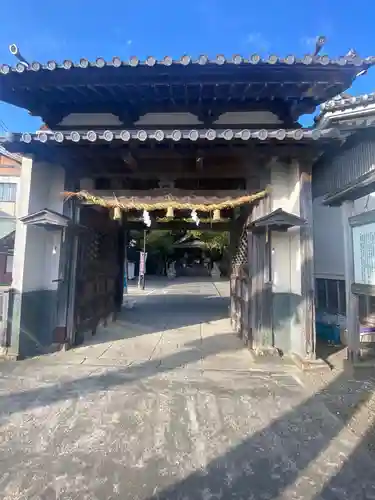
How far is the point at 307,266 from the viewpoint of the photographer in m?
5.30

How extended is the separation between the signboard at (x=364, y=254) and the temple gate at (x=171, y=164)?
2.39 ft

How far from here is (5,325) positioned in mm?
5480

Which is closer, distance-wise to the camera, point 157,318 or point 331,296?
point 331,296

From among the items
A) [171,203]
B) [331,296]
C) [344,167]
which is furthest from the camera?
[331,296]

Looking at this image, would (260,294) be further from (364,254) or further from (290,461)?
(290,461)

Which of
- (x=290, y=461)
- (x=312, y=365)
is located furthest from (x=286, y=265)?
(x=290, y=461)

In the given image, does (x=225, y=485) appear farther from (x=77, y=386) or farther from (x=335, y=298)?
(x=335, y=298)

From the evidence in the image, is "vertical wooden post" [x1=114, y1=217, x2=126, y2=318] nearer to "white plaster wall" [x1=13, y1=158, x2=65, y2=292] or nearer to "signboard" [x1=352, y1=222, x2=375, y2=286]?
"white plaster wall" [x1=13, y1=158, x2=65, y2=292]

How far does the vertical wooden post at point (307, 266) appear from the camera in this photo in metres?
5.18

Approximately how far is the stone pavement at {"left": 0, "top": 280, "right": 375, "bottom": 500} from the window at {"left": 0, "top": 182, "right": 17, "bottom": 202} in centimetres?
1067

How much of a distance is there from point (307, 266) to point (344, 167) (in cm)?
255

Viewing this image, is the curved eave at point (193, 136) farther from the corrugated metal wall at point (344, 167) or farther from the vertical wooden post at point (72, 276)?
the vertical wooden post at point (72, 276)

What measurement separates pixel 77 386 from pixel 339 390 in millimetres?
3628

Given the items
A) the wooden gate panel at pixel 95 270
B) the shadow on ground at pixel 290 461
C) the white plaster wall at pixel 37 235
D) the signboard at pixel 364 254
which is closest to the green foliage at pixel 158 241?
the wooden gate panel at pixel 95 270
